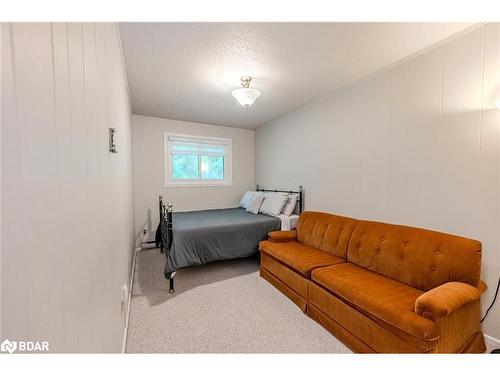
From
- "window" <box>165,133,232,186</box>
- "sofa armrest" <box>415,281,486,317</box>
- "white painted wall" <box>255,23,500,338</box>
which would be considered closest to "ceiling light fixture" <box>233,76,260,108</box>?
"white painted wall" <box>255,23,500,338</box>

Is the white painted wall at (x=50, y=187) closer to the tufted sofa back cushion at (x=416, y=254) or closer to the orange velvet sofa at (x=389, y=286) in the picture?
the orange velvet sofa at (x=389, y=286)

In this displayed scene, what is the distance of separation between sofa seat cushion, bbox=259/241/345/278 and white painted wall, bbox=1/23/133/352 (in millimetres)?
1702

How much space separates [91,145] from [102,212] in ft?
1.18

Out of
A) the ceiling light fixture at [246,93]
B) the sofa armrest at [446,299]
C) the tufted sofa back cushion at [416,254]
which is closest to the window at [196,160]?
the ceiling light fixture at [246,93]

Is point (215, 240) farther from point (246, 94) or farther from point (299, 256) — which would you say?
point (246, 94)

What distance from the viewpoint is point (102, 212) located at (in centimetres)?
108

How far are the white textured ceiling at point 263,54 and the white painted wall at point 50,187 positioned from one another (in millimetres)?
1134

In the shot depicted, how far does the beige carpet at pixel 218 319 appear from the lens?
168cm

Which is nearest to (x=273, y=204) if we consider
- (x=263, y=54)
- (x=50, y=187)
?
(x=263, y=54)

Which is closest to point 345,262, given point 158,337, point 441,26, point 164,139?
point 158,337

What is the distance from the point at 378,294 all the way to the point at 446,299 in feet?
1.26

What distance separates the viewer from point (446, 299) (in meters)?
1.31

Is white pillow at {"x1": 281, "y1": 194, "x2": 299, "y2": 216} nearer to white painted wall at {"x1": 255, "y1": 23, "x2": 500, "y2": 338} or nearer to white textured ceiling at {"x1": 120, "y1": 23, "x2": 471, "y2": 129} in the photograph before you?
white painted wall at {"x1": 255, "y1": 23, "x2": 500, "y2": 338}
